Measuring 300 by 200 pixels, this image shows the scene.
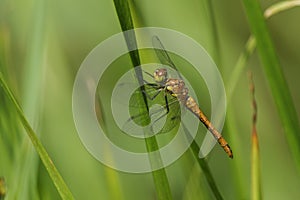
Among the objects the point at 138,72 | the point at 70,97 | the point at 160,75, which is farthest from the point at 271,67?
the point at 70,97

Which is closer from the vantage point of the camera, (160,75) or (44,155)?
(44,155)

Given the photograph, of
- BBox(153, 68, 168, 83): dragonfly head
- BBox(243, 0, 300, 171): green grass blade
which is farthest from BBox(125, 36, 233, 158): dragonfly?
BBox(243, 0, 300, 171): green grass blade

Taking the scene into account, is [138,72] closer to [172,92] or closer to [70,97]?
[172,92]

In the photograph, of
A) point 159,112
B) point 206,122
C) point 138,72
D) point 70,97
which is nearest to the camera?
point 138,72

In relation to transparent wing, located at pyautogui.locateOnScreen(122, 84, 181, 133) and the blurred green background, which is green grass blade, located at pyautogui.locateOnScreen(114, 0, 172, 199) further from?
the blurred green background

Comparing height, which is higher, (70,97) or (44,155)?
(44,155)

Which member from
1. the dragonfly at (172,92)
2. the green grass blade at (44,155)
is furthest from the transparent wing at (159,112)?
the green grass blade at (44,155)
